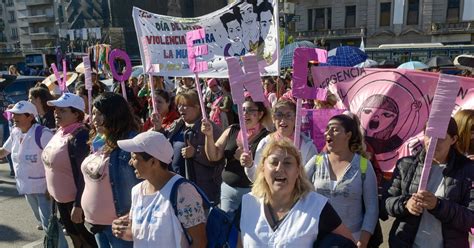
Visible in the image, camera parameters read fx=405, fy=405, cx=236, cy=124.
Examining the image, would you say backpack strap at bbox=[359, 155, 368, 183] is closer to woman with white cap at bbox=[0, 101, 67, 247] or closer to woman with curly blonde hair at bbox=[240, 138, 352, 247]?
woman with curly blonde hair at bbox=[240, 138, 352, 247]

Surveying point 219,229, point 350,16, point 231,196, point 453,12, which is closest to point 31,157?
point 231,196

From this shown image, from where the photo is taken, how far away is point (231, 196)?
342 centimetres

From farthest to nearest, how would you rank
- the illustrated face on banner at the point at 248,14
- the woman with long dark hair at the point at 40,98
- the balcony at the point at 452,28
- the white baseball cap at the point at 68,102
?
the balcony at the point at 452,28, the woman with long dark hair at the point at 40,98, the illustrated face on banner at the point at 248,14, the white baseball cap at the point at 68,102

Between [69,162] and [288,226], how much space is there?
204cm

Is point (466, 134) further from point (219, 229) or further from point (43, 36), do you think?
point (43, 36)

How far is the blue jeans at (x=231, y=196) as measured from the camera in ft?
11.1

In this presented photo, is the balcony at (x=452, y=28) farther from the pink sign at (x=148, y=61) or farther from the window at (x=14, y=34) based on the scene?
the window at (x=14, y=34)

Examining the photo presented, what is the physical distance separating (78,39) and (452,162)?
151 feet

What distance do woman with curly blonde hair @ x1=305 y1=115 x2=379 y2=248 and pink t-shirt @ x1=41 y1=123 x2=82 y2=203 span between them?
74.7 inches

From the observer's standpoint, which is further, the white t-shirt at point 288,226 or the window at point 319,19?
the window at point 319,19

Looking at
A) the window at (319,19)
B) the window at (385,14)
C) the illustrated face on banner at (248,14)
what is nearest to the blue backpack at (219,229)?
the illustrated face on banner at (248,14)

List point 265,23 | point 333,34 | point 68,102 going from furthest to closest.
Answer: point 333,34 < point 265,23 < point 68,102

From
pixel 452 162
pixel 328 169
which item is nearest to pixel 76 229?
pixel 328 169

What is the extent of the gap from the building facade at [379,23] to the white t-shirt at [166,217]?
109ft
